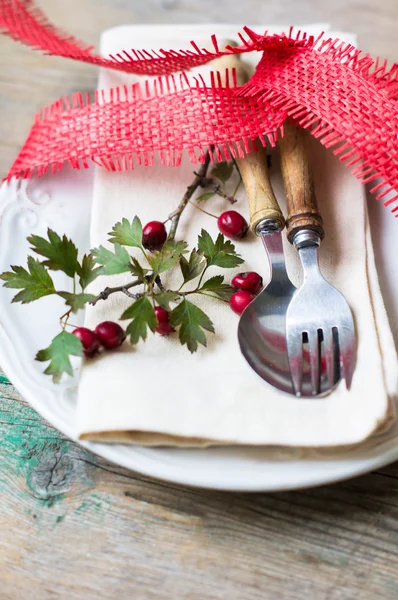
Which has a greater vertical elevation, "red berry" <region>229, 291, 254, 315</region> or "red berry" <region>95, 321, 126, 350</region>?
"red berry" <region>229, 291, 254, 315</region>

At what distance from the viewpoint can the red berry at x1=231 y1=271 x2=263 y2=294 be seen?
65cm

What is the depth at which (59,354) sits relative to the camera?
0.60 metres

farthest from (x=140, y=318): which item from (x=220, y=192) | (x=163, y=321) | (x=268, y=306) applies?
(x=220, y=192)

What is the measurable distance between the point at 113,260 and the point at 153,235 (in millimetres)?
85

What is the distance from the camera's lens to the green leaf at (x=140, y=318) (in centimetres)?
59

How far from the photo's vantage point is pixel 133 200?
0.75m

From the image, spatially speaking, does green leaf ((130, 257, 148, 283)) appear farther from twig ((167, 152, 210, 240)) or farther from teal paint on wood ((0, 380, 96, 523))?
teal paint on wood ((0, 380, 96, 523))

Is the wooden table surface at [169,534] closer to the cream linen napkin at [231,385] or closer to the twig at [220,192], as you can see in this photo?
the cream linen napkin at [231,385]

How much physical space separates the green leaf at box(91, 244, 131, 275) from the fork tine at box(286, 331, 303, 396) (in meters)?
0.18

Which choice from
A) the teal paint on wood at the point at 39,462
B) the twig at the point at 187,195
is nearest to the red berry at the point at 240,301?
the twig at the point at 187,195

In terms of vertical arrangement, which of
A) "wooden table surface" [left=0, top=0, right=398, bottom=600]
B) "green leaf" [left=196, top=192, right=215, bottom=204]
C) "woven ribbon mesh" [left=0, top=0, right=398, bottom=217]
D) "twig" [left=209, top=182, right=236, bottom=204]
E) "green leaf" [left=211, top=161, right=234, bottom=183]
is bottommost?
"wooden table surface" [left=0, top=0, right=398, bottom=600]

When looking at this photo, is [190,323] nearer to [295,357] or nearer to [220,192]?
[295,357]

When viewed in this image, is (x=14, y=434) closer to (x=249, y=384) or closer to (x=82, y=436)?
(x=82, y=436)

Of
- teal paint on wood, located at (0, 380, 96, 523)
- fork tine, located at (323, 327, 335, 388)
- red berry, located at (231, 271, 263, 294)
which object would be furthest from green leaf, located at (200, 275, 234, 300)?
teal paint on wood, located at (0, 380, 96, 523)
